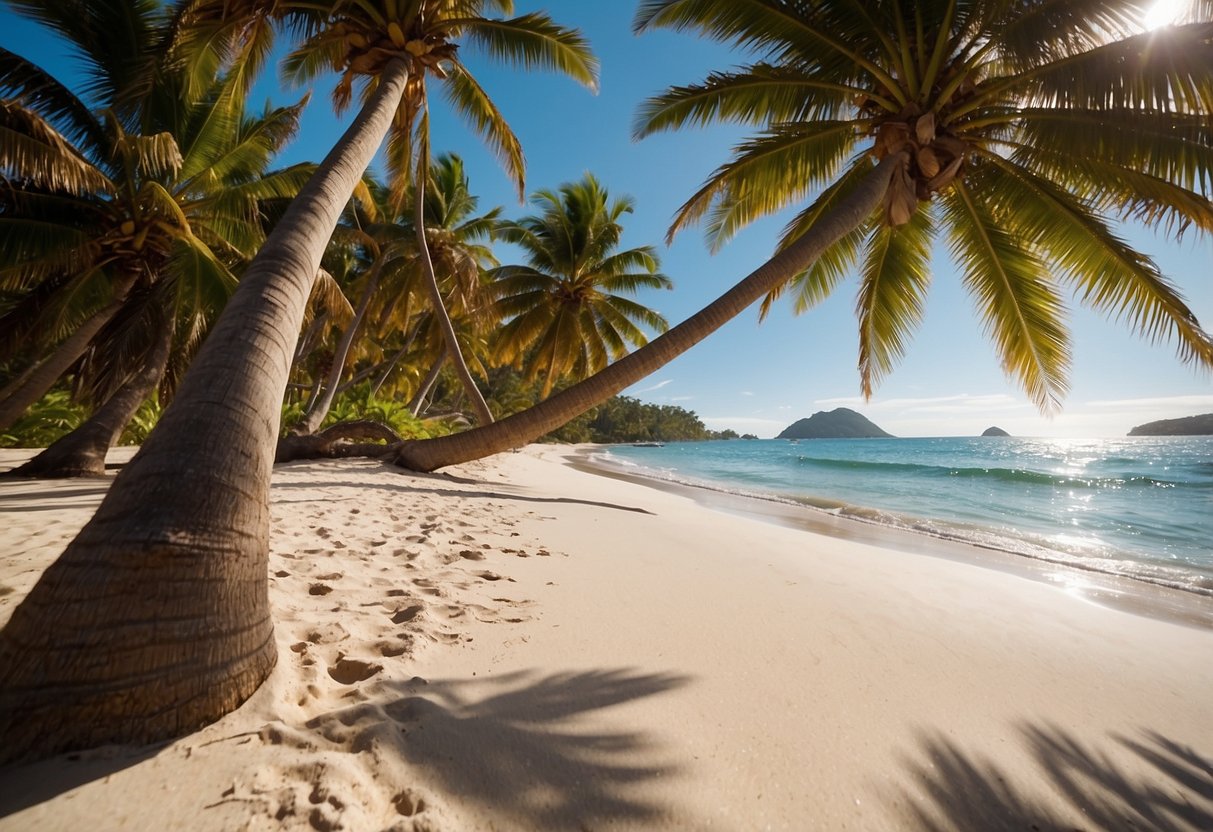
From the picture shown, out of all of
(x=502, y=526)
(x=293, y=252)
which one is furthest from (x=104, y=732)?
(x=502, y=526)

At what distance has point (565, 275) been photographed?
615 inches

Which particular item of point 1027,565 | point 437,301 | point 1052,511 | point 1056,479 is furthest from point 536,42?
point 1056,479

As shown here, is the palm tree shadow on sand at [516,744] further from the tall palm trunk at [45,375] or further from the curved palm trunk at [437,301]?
the tall palm trunk at [45,375]

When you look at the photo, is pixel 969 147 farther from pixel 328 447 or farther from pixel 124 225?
pixel 124 225

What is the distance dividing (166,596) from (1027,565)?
7330 mm

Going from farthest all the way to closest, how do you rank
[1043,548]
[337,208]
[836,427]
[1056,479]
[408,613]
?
1. [836,427]
2. [1056,479]
3. [1043,548]
4. [337,208]
5. [408,613]

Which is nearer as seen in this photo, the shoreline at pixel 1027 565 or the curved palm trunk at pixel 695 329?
the shoreline at pixel 1027 565

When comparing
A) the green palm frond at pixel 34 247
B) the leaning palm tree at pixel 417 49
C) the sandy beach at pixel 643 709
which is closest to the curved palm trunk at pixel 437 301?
the leaning palm tree at pixel 417 49

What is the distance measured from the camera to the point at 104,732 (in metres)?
1.16

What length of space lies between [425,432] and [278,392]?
1274cm

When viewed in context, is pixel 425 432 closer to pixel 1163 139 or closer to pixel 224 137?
pixel 224 137

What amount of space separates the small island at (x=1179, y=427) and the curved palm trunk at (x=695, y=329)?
10530cm

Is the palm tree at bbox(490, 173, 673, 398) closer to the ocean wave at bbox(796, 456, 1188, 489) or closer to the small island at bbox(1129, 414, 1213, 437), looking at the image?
the ocean wave at bbox(796, 456, 1188, 489)

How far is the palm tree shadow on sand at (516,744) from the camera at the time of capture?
1244 millimetres
